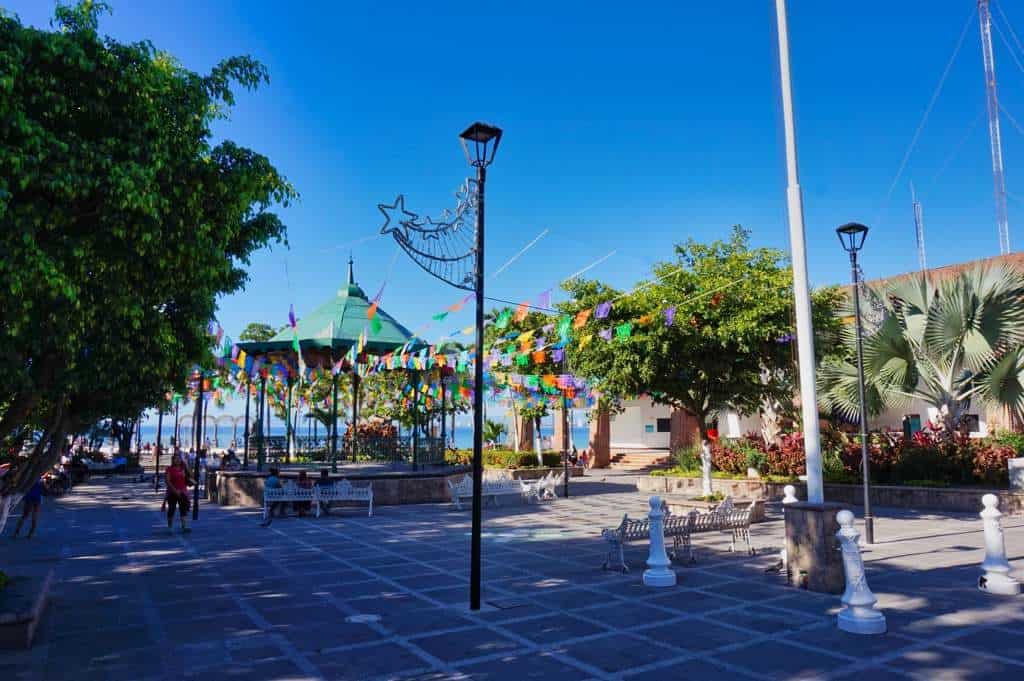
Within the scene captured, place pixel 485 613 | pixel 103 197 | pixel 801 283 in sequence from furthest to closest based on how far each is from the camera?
pixel 801 283 → pixel 485 613 → pixel 103 197

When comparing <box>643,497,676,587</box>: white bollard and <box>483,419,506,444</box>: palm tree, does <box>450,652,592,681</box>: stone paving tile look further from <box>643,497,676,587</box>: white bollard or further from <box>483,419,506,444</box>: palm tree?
<box>483,419,506,444</box>: palm tree

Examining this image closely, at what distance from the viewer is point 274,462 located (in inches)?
969

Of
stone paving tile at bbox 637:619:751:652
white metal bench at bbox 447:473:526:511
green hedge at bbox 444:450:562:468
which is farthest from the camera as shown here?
green hedge at bbox 444:450:562:468

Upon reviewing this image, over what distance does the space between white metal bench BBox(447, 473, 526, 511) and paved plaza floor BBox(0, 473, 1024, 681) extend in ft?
15.2

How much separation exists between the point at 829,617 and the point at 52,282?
8223 millimetres

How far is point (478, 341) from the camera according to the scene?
330 inches

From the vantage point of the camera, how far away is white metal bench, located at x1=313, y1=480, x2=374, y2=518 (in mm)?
17797

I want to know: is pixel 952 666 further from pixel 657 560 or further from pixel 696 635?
pixel 657 560

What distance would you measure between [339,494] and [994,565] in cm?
1405


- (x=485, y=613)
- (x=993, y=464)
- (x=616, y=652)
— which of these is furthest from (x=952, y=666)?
(x=993, y=464)

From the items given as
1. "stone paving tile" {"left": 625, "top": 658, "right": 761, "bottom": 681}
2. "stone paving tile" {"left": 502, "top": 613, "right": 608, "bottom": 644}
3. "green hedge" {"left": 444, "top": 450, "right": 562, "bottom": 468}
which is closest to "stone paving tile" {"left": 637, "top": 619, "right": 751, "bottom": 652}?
"stone paving tile" {"left": 625, "top": 658, "right": 761, "bottom": 681}

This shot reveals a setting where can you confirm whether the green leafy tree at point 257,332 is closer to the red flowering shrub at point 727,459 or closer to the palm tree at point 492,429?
the palm tree at point 492,429

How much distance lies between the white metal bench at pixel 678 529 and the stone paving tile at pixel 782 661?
3.92 metres

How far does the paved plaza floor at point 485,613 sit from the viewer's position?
6250 millimetres
